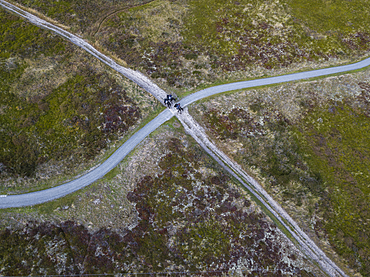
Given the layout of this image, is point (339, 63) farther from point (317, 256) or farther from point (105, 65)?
point (105, 65)

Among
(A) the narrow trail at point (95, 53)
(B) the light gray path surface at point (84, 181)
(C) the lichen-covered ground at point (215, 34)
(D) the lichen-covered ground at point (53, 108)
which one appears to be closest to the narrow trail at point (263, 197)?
(B) the light gray path surface at point (84, 181)

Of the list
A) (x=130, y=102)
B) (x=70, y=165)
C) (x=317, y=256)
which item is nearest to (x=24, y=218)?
(x=70, y=165)

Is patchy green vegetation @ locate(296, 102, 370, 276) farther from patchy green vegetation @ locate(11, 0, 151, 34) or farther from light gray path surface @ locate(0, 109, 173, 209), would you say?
patchy green vegetation @ locate(11, 0, 151, 34)

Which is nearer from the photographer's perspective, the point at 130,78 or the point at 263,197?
the point at 263,197

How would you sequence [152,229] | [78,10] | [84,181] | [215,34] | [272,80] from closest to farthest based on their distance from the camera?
[152,229], [84,181], [272,80], [215,34], [78,10]

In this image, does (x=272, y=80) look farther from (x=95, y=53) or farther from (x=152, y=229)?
(x=95, y=53)

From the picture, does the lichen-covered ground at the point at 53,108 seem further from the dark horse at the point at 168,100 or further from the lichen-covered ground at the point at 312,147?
the lichen-covered ground at the point at 312,147

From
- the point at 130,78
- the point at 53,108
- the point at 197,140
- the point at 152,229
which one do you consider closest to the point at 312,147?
the point at 197,140
